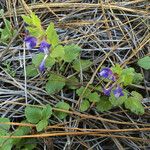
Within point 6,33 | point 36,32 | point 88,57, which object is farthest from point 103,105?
point 6,33

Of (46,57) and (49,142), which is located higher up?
(46,57)

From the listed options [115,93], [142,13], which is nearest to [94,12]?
[142,13]

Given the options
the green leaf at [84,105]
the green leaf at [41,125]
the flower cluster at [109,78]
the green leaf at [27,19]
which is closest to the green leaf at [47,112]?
the green leaf at [41,125]

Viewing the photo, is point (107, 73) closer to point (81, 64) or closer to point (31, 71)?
point (81, 64)

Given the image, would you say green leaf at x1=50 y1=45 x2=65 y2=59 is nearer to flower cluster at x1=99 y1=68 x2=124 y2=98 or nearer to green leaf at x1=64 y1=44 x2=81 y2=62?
green leaf at x1=64 y1=44 x2=81 y2=62

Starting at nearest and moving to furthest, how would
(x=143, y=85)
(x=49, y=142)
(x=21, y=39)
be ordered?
(x=49, y=142) < (x=143, y=85) < (x=21, y=39)

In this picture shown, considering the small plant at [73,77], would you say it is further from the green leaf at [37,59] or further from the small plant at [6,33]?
the small plant at [6,33]

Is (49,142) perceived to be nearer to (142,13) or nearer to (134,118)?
(134,118)
